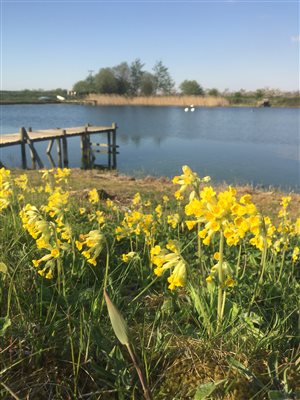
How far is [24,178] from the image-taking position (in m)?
3.48

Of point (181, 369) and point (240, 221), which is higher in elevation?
point (240, 221)

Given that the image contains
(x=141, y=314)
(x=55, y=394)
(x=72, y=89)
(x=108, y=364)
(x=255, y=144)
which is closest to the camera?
(x=55, y=394)

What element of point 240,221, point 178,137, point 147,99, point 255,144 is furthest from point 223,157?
point 147,99

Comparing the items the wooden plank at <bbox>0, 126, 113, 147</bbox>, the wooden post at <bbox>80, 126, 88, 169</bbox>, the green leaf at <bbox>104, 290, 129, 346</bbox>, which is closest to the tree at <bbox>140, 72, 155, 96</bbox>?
the wooden plank at <bbox>0, 126, 113, 147</bbox>

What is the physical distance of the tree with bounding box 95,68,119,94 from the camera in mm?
88062

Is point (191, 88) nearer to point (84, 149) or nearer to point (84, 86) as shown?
point (84, 86)

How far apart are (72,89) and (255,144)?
76.6 meters

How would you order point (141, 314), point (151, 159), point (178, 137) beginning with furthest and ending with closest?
point (178, 137) < point (151, 159) < point (141, 314)

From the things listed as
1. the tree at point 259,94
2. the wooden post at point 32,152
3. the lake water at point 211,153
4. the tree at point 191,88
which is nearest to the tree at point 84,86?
the tree at point 191,88

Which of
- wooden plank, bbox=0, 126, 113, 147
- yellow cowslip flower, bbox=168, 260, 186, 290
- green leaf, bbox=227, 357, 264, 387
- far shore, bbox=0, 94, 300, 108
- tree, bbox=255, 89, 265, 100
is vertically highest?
tree, bbox=255, 89, 265, 100

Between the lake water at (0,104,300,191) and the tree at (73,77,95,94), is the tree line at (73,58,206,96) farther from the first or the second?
the lake water at (0,104,300,191)

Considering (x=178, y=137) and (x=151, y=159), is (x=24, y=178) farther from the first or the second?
(x=178, y=137)

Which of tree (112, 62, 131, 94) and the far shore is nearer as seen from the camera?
the far shore

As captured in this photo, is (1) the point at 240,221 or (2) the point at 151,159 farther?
(2) the point at 151,159
